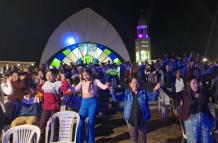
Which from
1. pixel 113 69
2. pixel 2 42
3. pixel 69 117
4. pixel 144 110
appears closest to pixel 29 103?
pixel 69 117

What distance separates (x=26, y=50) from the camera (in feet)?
115

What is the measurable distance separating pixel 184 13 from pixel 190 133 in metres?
35.3

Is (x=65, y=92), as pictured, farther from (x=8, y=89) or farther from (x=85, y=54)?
(x=85, y=54)

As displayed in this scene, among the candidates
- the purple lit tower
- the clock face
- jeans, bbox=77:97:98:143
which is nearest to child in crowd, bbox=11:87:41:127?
jeans, bbox=77:97:98:143

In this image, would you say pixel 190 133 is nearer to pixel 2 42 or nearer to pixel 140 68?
pixel 140 68

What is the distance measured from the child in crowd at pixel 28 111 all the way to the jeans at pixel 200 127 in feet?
11.8

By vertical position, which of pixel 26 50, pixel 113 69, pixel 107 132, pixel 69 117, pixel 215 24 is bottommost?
pixel 107 132

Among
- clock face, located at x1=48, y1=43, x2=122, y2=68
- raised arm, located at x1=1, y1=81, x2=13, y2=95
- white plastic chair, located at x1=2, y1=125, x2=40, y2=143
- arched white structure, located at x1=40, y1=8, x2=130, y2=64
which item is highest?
arched white structure, located at x1=40, y1=8, x2=130, y2=64

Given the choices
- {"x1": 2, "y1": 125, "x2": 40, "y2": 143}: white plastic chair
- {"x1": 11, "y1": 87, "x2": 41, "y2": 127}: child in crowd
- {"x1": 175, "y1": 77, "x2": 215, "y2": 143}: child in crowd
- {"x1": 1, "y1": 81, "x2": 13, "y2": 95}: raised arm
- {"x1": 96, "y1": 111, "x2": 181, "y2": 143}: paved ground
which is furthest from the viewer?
{"x1": 96, "y1": 111, "x2": 181, "y2": 143}: paved ground

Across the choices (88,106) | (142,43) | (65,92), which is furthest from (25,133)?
(142,43)

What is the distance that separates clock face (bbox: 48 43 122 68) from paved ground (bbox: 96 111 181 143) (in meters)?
22.4

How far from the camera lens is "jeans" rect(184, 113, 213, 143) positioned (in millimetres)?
6051

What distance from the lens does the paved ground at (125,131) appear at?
9565mm

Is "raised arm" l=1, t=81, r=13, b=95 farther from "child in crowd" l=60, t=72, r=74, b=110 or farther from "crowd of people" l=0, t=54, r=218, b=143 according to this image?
"child in crowd" l=60, t=72, r=74, b=110
